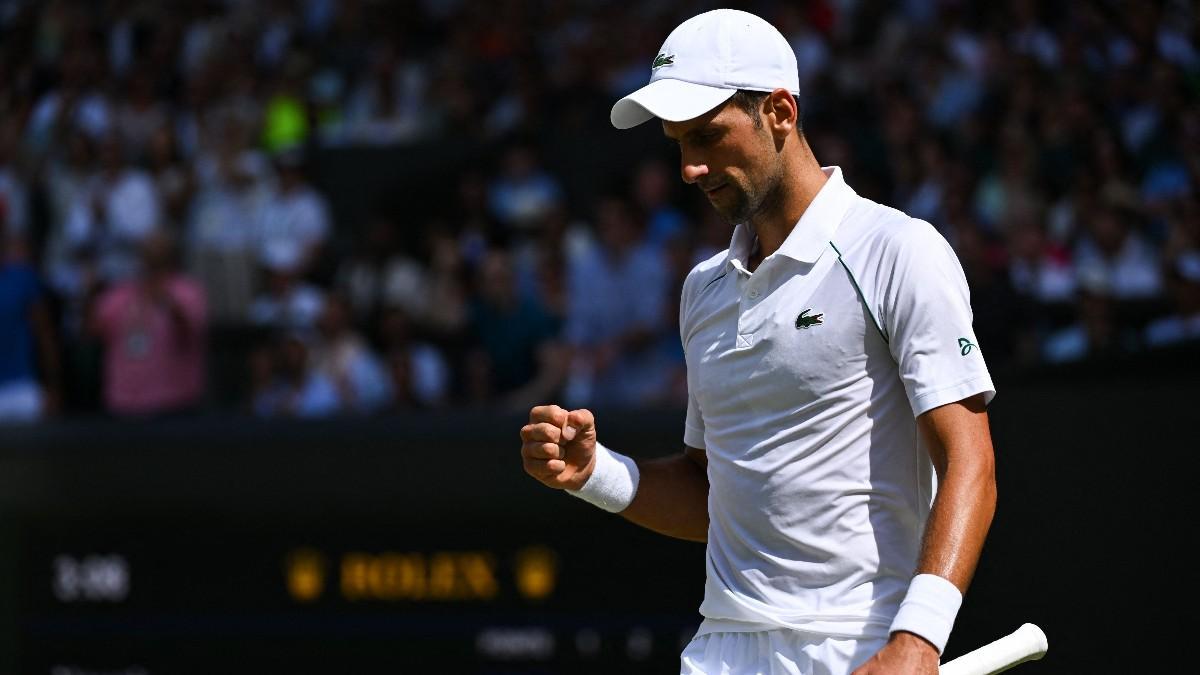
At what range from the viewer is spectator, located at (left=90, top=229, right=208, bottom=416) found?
8.98 m

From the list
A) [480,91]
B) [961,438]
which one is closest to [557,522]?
[961,438]

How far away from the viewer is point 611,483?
11.7 feet

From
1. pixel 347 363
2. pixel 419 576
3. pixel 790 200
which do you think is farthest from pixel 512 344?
pixel 790 200

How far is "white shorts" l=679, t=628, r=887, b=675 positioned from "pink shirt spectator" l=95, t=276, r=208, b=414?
608cm

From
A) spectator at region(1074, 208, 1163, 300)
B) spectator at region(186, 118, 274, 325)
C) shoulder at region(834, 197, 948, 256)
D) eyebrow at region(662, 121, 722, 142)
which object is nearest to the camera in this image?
shoulder at region(834, 197, 948, 256)

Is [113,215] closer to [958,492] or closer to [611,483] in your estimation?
[611,483]

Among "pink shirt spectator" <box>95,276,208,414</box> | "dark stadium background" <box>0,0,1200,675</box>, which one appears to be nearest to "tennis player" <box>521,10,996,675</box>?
"dark stadium background" <box>0,0,1200,675</box>

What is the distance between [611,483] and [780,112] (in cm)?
83

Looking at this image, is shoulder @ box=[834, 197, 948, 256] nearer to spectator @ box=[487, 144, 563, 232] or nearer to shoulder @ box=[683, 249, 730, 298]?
shoulder @ box=[683, 249, 730, 298]

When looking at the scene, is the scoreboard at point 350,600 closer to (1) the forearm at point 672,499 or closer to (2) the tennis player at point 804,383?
(1) the forearm at point 672,499

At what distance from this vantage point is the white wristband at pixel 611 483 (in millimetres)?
3545

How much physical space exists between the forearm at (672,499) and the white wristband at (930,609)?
84cm

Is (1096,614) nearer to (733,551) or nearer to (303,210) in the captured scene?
(733,551)

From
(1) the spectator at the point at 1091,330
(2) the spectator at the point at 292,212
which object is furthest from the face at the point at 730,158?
(2) the spectator at the point at 292,212
